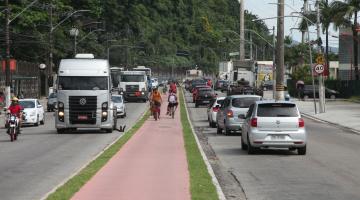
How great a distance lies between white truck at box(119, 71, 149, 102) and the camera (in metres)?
75.4

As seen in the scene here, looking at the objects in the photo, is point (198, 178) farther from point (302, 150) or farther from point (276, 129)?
point (302, 150)

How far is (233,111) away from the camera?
3241cm

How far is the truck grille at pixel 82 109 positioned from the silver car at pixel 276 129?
1151 cm

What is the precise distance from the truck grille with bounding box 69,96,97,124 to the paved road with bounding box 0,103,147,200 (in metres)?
0.73

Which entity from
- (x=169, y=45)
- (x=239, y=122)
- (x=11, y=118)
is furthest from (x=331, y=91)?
(x=169, y=45)

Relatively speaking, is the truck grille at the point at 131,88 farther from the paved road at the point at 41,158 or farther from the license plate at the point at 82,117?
the license plate at the point at 82,117

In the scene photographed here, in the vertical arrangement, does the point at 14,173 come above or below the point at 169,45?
below

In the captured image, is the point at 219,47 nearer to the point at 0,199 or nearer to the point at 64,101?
the point at 64,101

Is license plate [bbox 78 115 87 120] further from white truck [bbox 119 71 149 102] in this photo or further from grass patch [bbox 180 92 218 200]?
white truck [bbox 119 71 149 102]

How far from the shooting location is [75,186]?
47.2 ft

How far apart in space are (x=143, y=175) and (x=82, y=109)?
17484mm

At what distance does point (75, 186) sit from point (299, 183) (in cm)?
463

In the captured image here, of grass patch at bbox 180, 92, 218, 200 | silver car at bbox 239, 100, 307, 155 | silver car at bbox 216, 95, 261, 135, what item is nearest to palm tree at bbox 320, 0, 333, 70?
silver car at bbox 216, 95, 261, 135

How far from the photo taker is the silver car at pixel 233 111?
32.4 m
